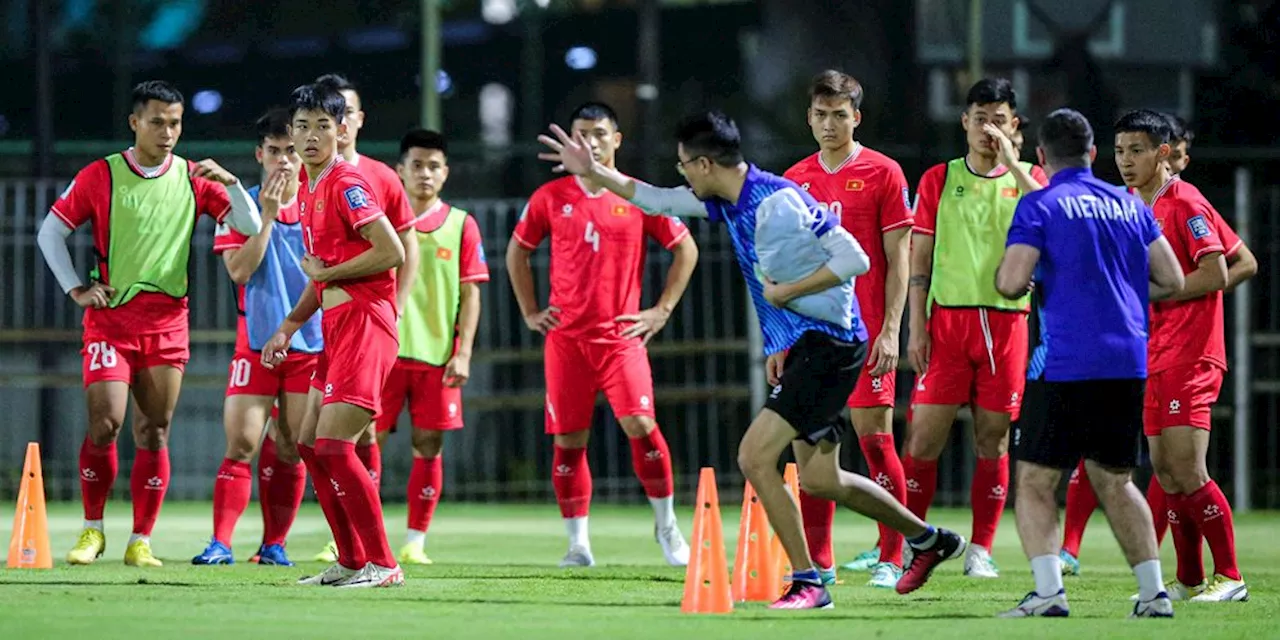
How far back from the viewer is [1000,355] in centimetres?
1093

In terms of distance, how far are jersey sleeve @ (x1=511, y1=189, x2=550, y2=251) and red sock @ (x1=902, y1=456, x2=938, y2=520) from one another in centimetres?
256

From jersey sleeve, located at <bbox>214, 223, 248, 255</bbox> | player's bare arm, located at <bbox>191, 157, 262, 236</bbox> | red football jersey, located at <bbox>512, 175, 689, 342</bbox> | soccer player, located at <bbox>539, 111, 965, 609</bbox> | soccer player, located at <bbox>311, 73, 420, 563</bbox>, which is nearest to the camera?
soccer player, located at <bbox>539, 111, 965, 609</bbox>

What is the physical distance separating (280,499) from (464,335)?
4.77 ft

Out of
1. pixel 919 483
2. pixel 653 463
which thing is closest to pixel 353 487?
pixel 653 463

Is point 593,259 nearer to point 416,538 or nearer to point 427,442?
point 427,442

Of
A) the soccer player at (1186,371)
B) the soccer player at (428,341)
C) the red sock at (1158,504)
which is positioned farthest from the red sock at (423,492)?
the soccer player at (1186,371)

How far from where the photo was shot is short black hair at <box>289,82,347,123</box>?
9.41m

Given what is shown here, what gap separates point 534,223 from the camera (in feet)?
39.4

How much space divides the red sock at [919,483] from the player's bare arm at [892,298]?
2.35 ft

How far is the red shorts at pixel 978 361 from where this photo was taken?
1091 centimetres

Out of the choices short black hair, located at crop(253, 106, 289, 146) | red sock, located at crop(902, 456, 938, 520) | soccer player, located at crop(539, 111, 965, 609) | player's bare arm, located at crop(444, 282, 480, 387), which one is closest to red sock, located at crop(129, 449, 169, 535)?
player's bare arm, located at crop(444, 282, 480, 387)

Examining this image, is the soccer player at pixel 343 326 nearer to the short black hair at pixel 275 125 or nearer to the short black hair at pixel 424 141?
the short black hair at pixel 275 125

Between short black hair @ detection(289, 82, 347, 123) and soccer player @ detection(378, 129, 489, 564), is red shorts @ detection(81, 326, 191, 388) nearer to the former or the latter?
soccer player @ detection(378, 129, 489, 564)

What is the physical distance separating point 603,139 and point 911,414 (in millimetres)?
2260
